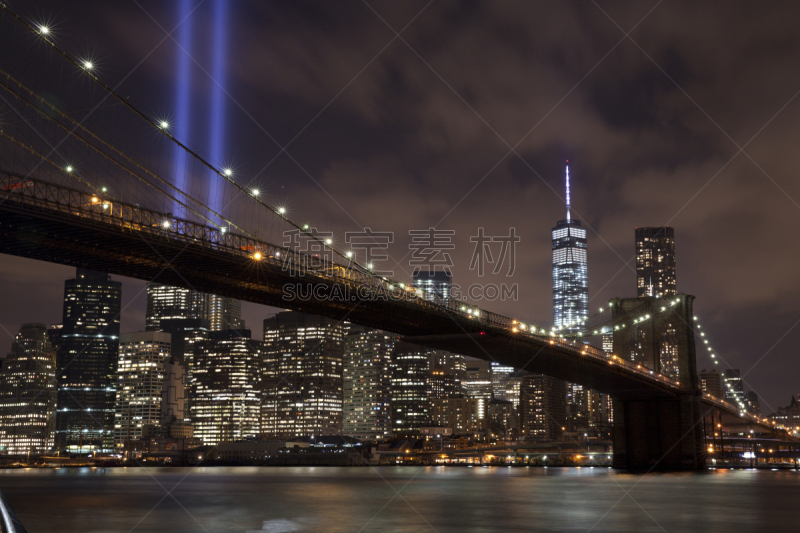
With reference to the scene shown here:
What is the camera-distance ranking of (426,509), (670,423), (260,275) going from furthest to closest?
(670,423), (260,275), (426,509)

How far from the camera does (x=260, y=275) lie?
54.9 metres

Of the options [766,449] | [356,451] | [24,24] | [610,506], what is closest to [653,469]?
[610,506]

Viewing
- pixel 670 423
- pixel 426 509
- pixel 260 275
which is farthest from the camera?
pixel 670 423

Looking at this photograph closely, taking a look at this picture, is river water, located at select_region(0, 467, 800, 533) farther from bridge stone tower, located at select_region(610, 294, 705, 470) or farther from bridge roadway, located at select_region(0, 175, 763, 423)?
bridge stone tower, located at select_region(610, 294, 705, 470)

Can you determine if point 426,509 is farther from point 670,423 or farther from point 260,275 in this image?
point 670,423

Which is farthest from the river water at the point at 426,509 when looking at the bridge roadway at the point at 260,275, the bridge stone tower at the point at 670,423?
the bridge stone tower at the point at 670,423

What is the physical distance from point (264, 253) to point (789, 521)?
114 ft

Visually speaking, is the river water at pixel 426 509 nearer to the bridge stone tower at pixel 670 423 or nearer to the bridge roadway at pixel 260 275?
the bridge roadway at pixel 260 275

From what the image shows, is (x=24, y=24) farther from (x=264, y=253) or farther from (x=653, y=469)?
(x=653, y=469)

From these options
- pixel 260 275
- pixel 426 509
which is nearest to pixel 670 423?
pixel 260 275

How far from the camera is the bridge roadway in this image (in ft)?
136

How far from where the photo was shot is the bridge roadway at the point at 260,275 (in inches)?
1631

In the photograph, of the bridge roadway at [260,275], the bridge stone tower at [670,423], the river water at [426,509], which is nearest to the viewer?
the river water at [426,509]

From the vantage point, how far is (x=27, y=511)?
36062mm
